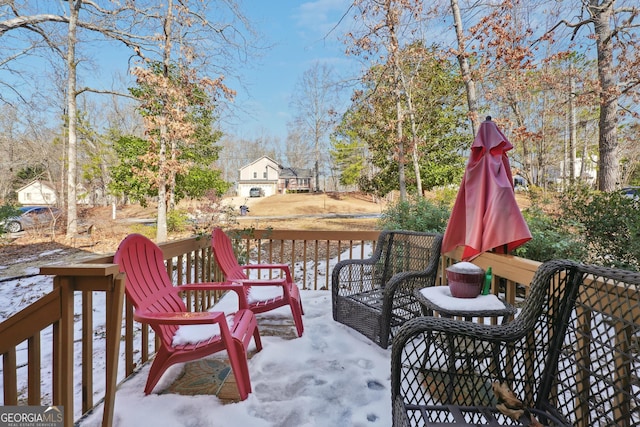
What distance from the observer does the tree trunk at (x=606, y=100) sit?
642 centimetres

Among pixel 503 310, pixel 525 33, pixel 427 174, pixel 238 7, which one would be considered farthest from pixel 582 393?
pixel 427 174

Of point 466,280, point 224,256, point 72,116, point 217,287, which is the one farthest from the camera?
point 72,116

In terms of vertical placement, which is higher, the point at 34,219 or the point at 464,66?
the point at 464,66

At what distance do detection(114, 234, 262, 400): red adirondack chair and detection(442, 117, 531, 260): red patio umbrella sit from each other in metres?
1.59

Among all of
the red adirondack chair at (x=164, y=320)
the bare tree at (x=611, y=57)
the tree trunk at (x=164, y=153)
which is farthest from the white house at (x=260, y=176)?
the red adirondack chair at (x=164, y=320)

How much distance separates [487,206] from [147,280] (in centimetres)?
220

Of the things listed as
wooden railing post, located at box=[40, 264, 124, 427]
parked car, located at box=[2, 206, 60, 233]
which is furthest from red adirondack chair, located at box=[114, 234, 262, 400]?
parked car, located at box=[2, 206, 60, 233]

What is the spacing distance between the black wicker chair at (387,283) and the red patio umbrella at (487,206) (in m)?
0.34

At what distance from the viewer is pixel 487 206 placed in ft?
7.16

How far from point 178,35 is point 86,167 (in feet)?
40.9

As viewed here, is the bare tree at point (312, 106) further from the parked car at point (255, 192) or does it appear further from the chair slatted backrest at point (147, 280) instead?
the chair slatted backrest at point (147, 280)

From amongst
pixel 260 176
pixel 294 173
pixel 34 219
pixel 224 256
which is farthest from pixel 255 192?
pixel 224 256

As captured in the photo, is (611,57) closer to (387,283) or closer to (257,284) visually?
(387,283)

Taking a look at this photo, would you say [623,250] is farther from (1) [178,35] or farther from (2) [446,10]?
(1) [178,35]
